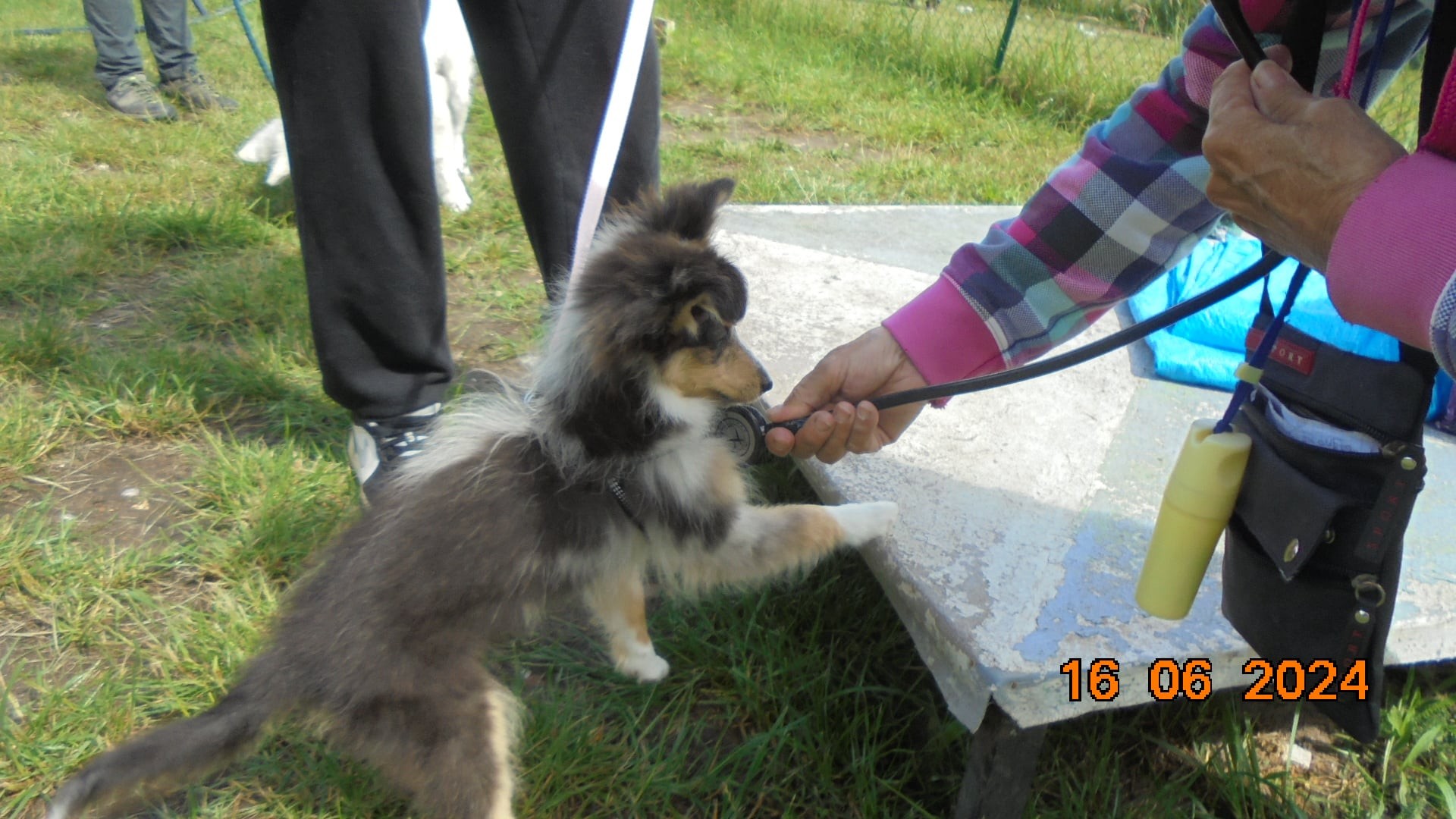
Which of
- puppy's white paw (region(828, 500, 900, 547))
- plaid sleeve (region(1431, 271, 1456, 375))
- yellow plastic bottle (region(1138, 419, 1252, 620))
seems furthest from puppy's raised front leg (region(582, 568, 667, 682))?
plaid sleeve (region(1431, 271, 1456, 375))

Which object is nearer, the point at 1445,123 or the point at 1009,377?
the point at 1445,123

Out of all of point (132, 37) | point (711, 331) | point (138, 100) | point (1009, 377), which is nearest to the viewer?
point (1009, 377)

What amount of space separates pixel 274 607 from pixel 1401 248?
81.0 inches

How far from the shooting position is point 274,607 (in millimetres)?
2000

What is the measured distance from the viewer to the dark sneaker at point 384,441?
7.47 ft

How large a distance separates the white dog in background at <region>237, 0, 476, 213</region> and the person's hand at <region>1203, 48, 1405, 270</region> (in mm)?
3427

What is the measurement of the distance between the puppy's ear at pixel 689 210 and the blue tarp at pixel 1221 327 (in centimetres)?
146

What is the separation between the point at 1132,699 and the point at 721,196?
1.19 metres

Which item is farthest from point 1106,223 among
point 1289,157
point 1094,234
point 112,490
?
point 112,490

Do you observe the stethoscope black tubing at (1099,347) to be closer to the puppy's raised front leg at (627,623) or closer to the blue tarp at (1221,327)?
the puppy's raised front leg at (627,623)

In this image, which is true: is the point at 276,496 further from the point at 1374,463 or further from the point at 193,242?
the point at 1374,463

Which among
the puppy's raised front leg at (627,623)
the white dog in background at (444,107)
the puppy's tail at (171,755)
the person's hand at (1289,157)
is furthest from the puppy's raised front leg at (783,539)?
the white dog in background at (444,107)

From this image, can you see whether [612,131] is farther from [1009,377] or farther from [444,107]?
[444,107]

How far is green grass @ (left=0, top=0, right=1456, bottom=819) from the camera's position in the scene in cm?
174
